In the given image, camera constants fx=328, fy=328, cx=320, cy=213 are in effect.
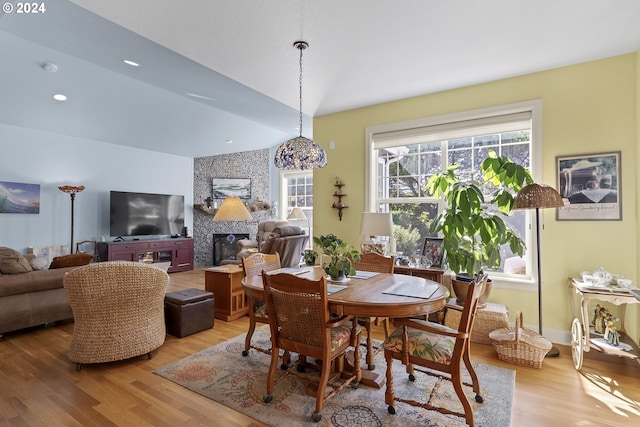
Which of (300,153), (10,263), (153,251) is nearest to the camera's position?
(300,153)

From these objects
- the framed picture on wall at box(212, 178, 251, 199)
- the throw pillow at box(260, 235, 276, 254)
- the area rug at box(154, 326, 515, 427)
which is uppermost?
the framed picture on wall at box(212, 178, 251, 199)

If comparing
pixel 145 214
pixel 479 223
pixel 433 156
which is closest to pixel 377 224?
pixel 479 223

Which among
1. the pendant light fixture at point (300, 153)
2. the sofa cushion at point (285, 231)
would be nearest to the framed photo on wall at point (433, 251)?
the pendant light fixture at point (300, 153)

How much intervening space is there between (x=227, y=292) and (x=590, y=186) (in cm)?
398

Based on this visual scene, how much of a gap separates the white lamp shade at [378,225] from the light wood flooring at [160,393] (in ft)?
4.71

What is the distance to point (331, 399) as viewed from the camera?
7.27 ft

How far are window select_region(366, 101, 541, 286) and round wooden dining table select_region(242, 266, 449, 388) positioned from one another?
162 centimetres

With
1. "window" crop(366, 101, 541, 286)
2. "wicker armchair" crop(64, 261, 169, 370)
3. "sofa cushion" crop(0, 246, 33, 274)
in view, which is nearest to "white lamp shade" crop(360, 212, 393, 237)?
"window" crop(366, 101, 541, 286)

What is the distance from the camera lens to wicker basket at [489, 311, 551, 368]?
107 inches

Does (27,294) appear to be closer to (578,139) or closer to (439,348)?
(439,348)

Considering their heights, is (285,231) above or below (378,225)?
below

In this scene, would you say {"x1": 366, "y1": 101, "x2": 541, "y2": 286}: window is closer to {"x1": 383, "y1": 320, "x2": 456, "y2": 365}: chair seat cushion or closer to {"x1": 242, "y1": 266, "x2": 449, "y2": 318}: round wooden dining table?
{"x1": 242, "y1": 266, "x2": 449, "y2": 318}: round wooden dining table

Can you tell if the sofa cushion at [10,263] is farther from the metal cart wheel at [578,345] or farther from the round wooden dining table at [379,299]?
the metal cart wheel at [578,345]

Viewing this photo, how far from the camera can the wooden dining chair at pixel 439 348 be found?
187 centimetres
